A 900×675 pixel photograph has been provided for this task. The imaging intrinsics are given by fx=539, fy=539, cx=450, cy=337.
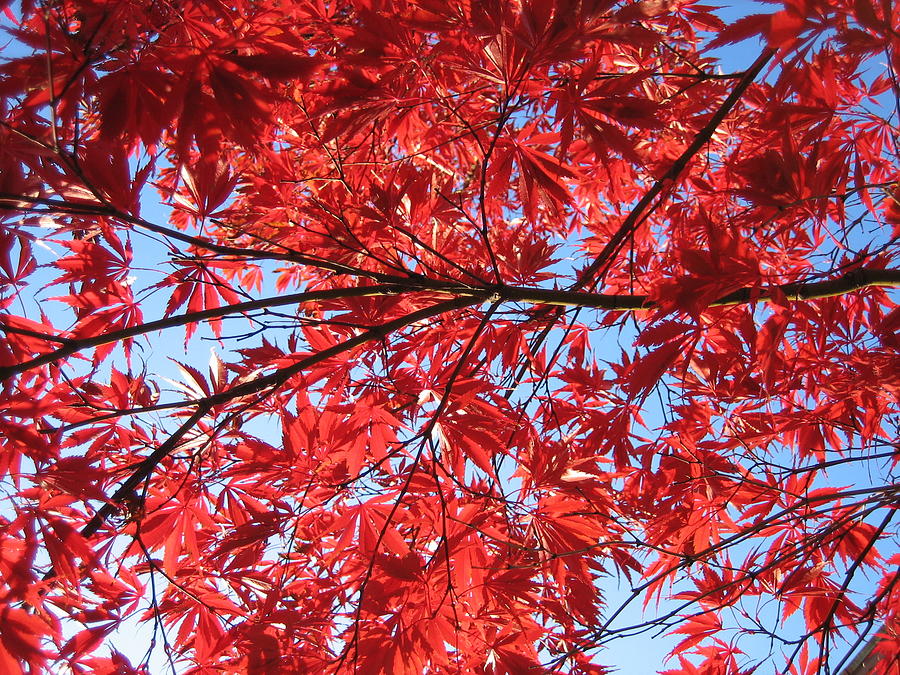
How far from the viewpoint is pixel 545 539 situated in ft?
4.79

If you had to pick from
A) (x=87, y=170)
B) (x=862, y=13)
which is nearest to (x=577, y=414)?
(x=862, y=13)

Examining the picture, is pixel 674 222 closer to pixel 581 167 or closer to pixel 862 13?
pixel 581 167

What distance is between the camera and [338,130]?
51.3 inches

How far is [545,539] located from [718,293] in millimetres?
787

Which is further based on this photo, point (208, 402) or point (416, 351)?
point (416, 351)

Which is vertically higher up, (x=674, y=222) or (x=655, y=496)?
(x=674, y=222)

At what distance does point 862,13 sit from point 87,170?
54.9 inches

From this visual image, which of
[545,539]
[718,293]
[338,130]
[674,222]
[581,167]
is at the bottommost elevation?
[545,539]

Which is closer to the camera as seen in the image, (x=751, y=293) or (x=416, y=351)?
(x=751, y=293)

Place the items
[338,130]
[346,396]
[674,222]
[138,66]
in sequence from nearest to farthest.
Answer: [138,66]
[338,130]
[346,396]
[674,222]

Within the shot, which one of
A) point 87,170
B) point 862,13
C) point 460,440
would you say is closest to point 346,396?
point 460,440

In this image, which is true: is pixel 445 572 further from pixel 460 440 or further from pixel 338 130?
pixel 338 130

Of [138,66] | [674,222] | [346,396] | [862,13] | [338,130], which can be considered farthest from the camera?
[674,222]

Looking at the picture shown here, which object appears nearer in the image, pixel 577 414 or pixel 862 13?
pixel 862 13
